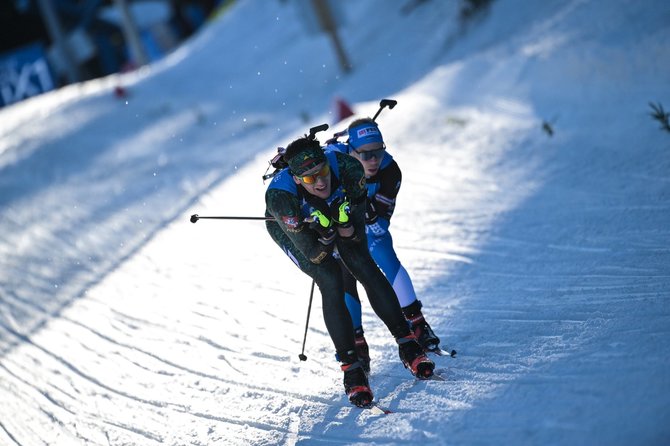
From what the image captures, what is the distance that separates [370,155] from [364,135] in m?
0.14

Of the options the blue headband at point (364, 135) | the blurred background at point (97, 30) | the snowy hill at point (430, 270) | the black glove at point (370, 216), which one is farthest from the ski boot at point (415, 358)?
the blurred background at point (97, 30)

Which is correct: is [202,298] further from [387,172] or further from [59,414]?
[387,172]

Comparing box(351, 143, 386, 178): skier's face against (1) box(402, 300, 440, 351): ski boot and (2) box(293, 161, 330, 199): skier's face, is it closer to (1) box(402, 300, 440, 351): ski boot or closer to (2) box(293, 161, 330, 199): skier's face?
(2) box(293, 161, 330, 199): skier's face

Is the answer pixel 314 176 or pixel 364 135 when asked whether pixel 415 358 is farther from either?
pixel 364 135

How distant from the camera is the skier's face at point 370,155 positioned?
16.8 feet

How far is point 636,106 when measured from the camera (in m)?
9.20

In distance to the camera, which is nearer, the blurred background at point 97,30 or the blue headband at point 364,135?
the blue headband at point 364,135

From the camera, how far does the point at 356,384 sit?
4656 millimetres

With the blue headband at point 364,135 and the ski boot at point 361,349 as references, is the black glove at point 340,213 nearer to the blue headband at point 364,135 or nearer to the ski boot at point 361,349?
the blue headband at point 364,135

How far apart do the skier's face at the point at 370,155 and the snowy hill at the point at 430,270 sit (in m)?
1.38

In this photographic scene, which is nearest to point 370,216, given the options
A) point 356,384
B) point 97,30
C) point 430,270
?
point 356,384

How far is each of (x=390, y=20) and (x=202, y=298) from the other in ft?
46.4

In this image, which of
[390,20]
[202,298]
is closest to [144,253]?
[202,298]

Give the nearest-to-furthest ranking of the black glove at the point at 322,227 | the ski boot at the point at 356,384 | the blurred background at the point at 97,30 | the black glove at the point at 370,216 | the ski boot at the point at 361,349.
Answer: the black glove at the point at 322,227 < the ski boot at the point at 356,384 < the ski boot at the point at 361,349 < the black glove at the point at 370,216 < the blurred background at the point at 97,30
